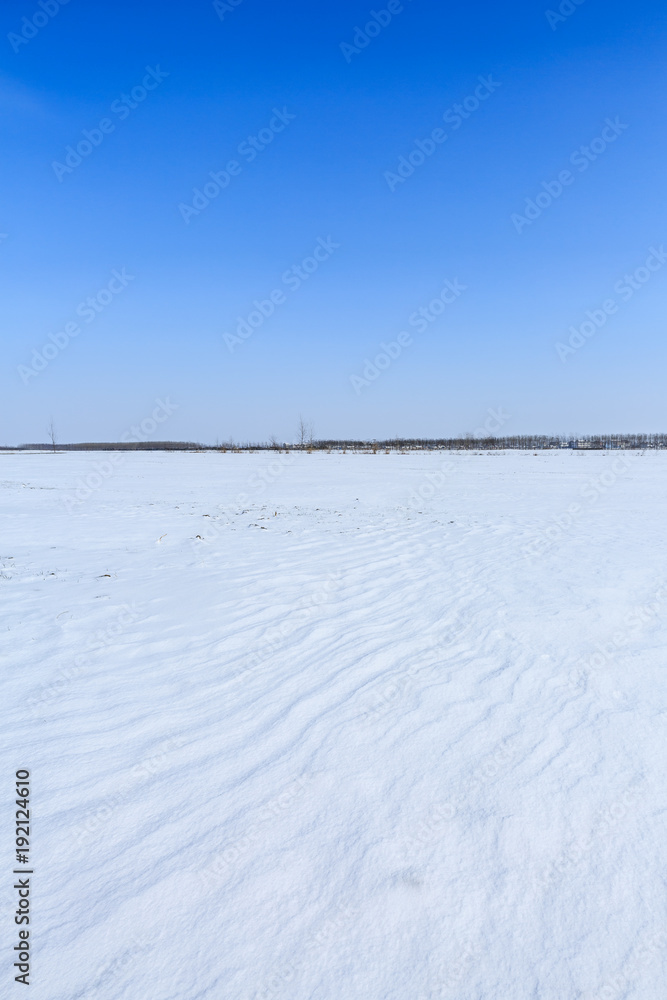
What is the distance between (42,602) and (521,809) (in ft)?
16.3

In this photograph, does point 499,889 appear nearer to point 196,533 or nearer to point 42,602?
point 42,602

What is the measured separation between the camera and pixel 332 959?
1.67 m

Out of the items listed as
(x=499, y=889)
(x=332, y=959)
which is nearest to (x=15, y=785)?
(x=332, y=959)

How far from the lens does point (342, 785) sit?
248 centimetres

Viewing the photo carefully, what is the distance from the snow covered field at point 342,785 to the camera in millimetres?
1685

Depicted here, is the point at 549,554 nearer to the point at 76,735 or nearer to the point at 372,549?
the point at 372,549

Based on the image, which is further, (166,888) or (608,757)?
(608,757)

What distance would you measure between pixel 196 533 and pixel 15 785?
6774 millimetres

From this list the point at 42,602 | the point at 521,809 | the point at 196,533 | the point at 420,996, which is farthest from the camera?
the point at 196,533

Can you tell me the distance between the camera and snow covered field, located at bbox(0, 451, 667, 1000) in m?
1.68

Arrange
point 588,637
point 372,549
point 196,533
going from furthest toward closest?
point 196,533, point 372,549, point 588,637

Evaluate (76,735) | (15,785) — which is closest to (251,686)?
(76,735)

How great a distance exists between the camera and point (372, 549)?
7805mm

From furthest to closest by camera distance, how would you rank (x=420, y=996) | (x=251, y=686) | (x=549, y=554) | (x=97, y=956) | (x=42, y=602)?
(x=549, y=554) → (x=42, y=602) → (x=251, y=686) → (x=97, y=956) → (x=420, y=996)
